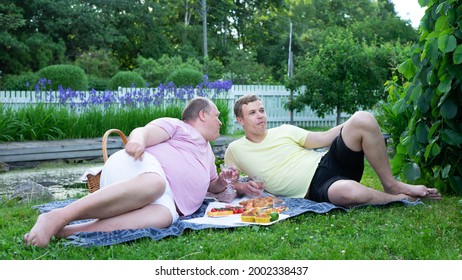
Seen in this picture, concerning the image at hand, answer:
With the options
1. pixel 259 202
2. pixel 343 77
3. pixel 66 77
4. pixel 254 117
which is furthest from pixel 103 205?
pixel 66 77

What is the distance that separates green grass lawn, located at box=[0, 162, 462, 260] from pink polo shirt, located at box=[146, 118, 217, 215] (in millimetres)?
403

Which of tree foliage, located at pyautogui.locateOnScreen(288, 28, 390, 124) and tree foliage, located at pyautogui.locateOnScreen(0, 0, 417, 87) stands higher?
tree foliage, located at pyautogui.locateOnScreen(0, 0, 417, 87)

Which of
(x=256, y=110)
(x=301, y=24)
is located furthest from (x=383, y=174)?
(x=301, y=24)

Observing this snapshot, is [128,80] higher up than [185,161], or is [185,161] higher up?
[128,80]

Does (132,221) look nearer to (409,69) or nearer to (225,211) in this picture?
(225,211)

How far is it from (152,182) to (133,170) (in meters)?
0.19

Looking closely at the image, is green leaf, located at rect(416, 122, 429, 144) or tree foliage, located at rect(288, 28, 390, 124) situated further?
tree foliage, located at rect(288, 28, 390, 124)

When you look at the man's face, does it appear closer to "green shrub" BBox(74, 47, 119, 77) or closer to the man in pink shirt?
the man in pink shirt

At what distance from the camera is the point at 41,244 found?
3.08 meters

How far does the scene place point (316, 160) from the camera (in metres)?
4.53

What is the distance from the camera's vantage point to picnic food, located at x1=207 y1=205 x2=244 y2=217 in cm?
394

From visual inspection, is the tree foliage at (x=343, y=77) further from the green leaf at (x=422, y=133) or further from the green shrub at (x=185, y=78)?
the green leaf at (x=422, y=133)

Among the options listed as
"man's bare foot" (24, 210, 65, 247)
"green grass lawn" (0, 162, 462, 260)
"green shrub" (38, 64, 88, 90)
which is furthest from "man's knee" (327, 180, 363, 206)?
"green shrub" (38, 64, 88, 90)
